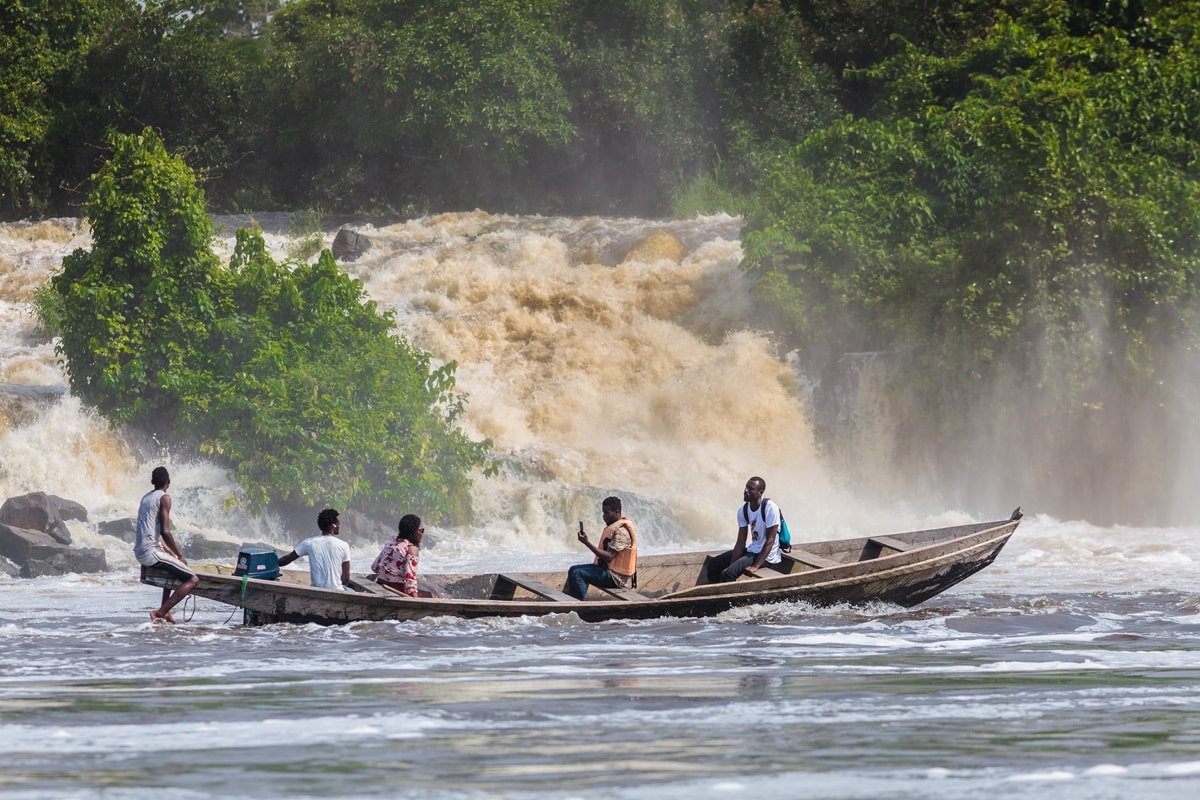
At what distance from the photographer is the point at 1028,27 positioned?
115 ft

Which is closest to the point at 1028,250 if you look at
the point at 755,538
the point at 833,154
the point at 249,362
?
the point at 833,154

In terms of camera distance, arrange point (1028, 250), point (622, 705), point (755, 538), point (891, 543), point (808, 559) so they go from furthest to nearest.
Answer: point (1028, 250), point (891, 543), point (808, 559), point (755, 538), point (622, 705)

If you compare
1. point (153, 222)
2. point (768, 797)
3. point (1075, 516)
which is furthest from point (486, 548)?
point (768, 797)

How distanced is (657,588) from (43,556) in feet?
29.8

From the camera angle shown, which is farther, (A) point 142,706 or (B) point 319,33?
(B) point 319,33

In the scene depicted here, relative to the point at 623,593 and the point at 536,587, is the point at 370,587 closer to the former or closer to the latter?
the point at 536,587

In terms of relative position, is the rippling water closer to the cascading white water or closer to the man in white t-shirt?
the man in white t-shirt

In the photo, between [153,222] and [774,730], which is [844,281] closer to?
[153,222]

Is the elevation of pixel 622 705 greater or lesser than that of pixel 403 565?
lesser

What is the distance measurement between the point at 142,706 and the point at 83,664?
8.27 feet

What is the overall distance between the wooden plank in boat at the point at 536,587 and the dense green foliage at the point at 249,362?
10.9m

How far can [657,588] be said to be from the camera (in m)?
16.2

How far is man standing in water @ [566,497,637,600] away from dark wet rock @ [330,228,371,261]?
72.5 ft

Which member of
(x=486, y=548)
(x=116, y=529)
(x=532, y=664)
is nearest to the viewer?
(x=532, y=664)
